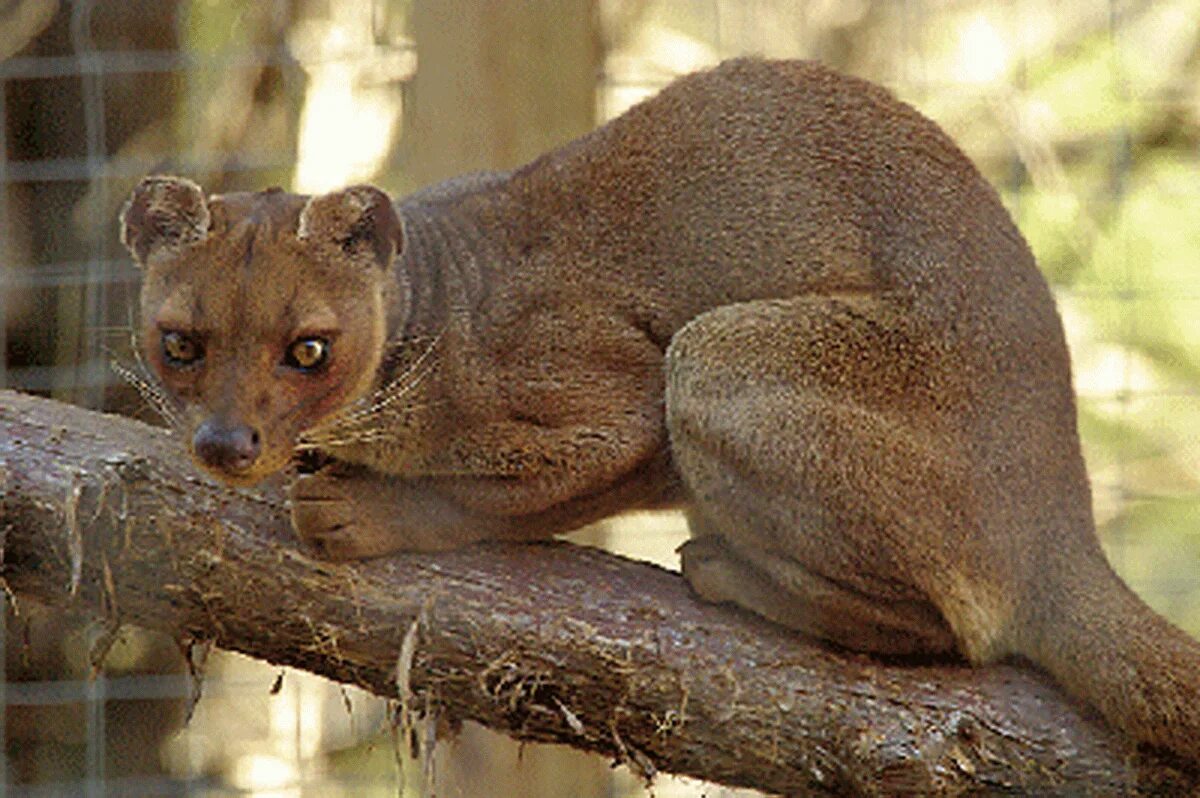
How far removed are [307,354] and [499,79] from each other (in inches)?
40.1

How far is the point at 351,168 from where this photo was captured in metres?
5.15

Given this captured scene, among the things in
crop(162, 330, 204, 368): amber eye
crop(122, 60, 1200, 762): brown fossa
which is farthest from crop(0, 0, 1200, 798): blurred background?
crop(162, 330, 204, 368): amber eye

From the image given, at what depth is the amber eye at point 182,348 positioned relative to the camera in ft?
10.2

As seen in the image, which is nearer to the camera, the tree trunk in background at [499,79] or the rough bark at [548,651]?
the rough bark at [548,651]

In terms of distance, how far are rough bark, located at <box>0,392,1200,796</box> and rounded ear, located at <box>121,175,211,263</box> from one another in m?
0.41

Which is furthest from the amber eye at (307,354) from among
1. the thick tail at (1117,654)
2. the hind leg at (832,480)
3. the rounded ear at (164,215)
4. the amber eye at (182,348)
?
the thick tail at (1117,654)

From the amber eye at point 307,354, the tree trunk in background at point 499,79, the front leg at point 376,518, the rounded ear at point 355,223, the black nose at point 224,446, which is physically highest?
the tree trunk in background at point 499,79

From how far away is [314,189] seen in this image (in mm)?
5215

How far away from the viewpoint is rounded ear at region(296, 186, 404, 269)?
3318 millimetres

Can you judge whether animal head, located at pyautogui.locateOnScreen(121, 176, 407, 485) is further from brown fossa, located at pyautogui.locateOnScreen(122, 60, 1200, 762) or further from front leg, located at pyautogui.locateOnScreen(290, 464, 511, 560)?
front leg, located at pyautogui.locateOnScreen(290, 464, 511, 560)

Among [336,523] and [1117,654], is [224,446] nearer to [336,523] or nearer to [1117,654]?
[336,523]

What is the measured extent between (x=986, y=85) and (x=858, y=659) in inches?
124

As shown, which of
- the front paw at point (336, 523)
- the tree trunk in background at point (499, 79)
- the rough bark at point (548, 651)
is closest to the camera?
the rough bark at point (548, 651)

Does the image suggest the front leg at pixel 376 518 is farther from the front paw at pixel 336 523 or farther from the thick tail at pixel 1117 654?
the thick tail at pixel 1117 654
